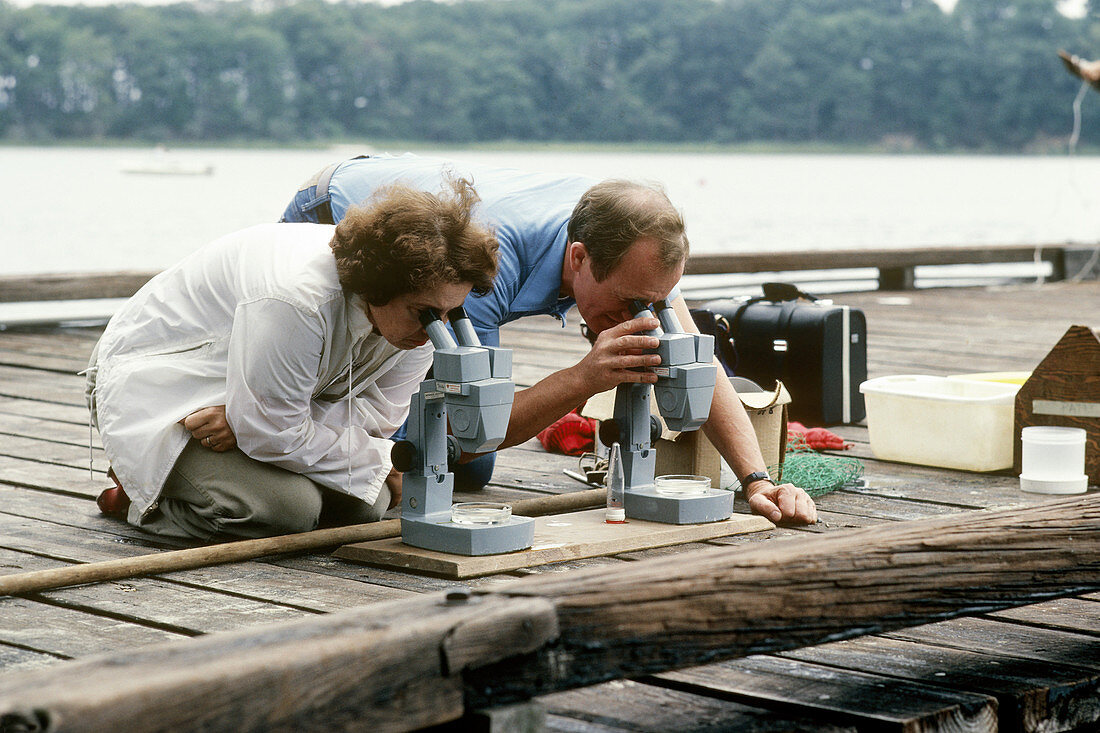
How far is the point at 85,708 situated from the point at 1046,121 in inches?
1494

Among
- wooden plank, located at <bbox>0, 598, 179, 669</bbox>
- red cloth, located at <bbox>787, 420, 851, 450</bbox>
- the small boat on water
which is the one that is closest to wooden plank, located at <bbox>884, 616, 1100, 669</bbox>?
wooden plank, located at <bbox>0, 598, 179, 669</bbox>

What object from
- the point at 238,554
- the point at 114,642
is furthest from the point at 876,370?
the point at 114,642

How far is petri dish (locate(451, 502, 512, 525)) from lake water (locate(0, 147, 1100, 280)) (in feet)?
2.60

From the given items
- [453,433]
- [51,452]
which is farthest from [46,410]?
[453,433]

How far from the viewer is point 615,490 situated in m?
3.18

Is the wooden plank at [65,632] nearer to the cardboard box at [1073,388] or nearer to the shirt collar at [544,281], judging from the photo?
the shirt collar at [544,281]

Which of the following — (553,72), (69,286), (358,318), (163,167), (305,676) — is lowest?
(305,676)

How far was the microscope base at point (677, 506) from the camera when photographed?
10.3 ft

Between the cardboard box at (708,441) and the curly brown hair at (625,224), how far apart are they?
66cm

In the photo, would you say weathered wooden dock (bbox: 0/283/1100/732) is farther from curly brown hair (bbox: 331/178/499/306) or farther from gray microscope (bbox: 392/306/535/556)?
curly brown hair (bbox: 331/178/499/306)

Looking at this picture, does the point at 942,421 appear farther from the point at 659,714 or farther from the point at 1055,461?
the point at 659,714

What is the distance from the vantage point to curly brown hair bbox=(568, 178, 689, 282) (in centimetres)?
A: 291

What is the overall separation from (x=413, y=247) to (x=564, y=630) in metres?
1.03

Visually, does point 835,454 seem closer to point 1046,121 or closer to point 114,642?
point 114,642
